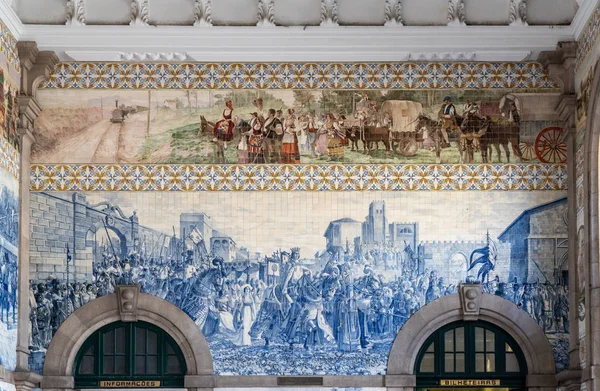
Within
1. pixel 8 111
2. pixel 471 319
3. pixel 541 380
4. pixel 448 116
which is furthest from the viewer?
pixel 448 116

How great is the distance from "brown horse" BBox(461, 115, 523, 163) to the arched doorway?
10.8ft

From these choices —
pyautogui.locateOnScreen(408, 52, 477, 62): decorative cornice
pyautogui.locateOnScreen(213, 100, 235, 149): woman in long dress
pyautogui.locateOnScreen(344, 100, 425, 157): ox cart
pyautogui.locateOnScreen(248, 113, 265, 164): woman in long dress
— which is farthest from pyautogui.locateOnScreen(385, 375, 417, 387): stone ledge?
pyautogui.locateOnScreen(408, 52, 477, 62): decorative cornice

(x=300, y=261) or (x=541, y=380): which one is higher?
(x=300, y=261)

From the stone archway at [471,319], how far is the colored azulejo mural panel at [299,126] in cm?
271

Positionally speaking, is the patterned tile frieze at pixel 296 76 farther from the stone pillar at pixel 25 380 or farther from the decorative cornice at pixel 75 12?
the stone pillar at pixel 25 380

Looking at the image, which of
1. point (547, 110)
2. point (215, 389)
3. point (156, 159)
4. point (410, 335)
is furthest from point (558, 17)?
Result: point (215, 389)

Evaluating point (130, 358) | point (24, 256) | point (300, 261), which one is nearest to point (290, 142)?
point (300, 261)

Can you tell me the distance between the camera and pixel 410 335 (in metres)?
22.5

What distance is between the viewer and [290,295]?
74.2ft

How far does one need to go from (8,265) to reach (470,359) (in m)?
8.71

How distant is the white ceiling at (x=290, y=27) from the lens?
22.8m

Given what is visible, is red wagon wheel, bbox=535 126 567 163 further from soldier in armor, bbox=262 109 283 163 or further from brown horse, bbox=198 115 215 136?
brown horse, bbox=198 115 215 136

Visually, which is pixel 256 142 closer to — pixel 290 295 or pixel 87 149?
pixel 290 295

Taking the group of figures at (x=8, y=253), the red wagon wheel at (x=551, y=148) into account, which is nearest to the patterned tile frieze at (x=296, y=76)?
the red wagon wheel at (x=551, y=148)
